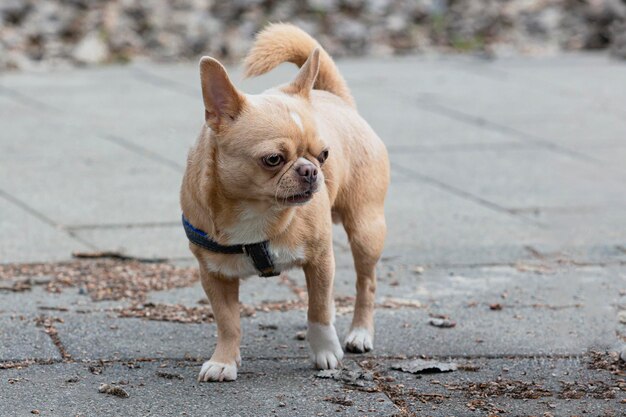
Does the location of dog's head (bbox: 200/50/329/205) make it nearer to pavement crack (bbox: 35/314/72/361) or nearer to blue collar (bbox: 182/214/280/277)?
blue collar (bbox: 182/214/280/277)

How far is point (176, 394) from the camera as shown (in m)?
3.94

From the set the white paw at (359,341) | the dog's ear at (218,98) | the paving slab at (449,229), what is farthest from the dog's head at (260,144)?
the paving slab at (449,229)

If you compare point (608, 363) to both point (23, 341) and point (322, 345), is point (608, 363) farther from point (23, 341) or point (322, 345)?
point (23, 341)

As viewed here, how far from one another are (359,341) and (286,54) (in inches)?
47.5

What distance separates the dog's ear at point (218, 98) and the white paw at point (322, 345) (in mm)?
894

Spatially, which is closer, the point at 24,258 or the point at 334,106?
the point at 334,106

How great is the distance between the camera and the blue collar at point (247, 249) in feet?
12.9

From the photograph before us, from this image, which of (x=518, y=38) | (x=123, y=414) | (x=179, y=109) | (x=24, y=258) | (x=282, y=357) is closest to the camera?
(x=123, y=414)

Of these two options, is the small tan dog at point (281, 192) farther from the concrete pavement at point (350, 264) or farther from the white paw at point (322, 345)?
the concrete pavement at point (350, 264)

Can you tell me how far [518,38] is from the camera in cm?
1288

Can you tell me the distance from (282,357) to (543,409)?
105 cm

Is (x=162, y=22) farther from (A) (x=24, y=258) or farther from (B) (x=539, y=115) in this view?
(A) (x=24, y=258)

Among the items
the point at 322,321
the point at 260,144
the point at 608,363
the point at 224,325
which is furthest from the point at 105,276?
the point at 608,363

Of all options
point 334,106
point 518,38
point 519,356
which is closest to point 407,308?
point 519,356
